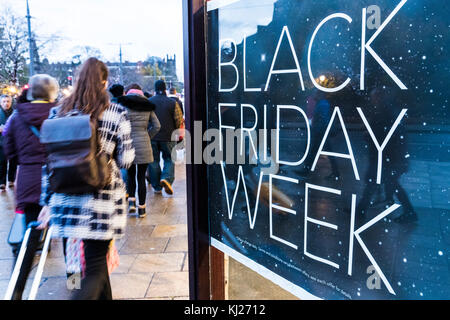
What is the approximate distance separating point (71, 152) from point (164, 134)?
4495mm

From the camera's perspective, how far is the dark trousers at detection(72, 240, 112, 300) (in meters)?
2.58

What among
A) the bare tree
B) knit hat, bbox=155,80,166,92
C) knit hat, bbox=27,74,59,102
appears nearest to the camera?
knit hat, bbox=27,74,59,102

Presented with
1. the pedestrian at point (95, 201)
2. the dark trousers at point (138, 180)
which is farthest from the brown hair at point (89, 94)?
the dark trousers at point (138, 180)

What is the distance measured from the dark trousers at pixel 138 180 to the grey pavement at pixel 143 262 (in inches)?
13.7

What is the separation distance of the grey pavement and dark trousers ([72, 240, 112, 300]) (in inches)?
31.1

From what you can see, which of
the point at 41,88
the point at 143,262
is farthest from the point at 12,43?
the point at 143,262

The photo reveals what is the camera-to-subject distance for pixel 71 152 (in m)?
2.38

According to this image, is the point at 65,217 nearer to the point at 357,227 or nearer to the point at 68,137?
the point at 68,137

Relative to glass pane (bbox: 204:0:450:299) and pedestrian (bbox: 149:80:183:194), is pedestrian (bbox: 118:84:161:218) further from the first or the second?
glass pane (bbox: 204:0:450:299)

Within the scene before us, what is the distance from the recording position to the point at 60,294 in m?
3.41

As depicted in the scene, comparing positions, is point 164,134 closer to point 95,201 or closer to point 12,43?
point 95,201

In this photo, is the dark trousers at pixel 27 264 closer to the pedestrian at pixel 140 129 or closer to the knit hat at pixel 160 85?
the pedestrian at pixel 140 129

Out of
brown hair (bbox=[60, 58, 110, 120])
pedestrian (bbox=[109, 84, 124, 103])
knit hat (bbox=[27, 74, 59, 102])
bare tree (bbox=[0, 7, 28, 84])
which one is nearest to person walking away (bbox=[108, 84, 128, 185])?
pedestrian (bbox=[109, 84, 124, 103])
